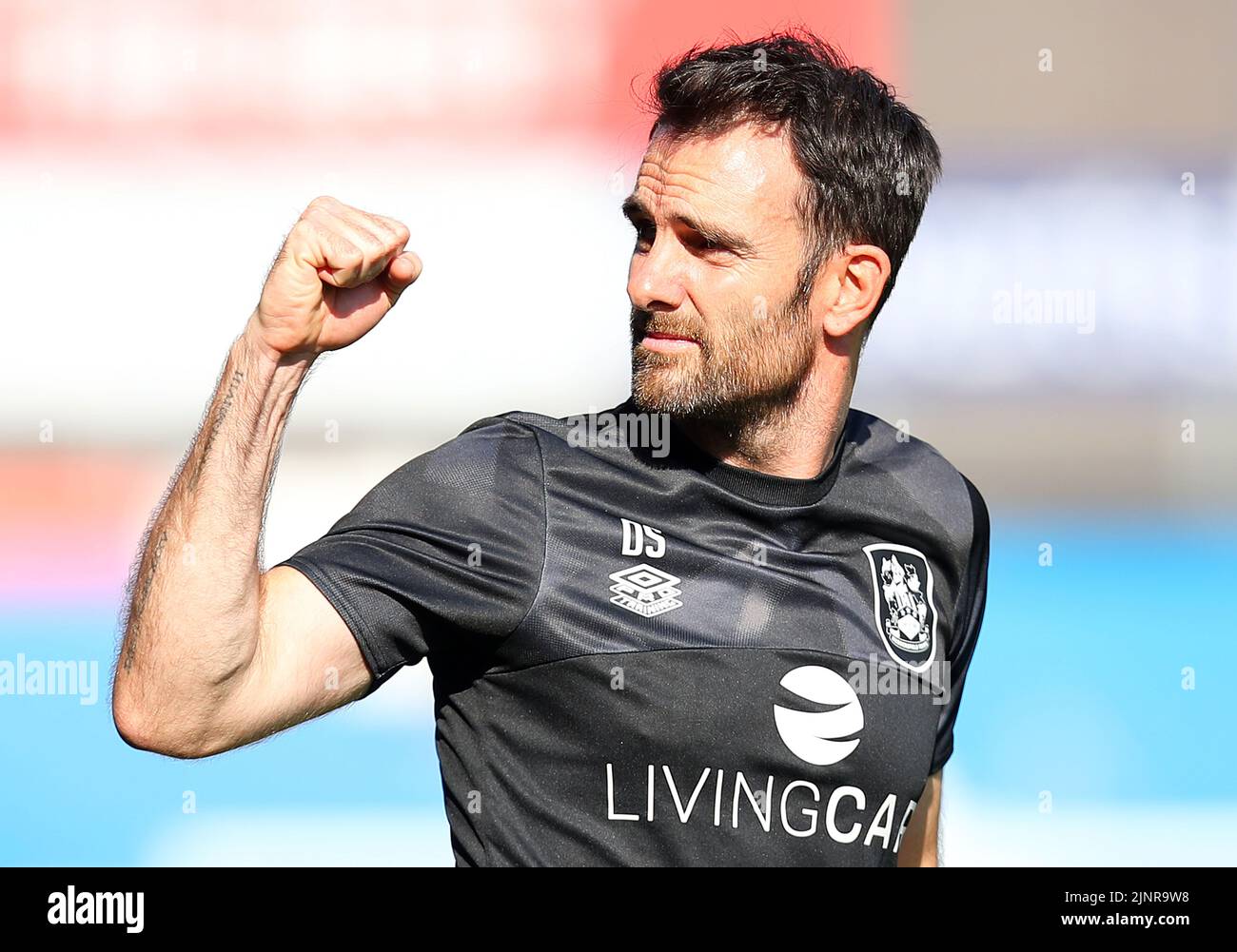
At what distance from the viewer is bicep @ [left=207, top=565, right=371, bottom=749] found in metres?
1.71

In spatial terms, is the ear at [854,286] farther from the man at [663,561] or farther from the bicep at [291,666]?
the bicep at [291,666]

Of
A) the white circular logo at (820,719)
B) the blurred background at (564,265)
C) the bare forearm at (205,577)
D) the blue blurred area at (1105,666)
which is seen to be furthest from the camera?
the blurred background at (564,265)

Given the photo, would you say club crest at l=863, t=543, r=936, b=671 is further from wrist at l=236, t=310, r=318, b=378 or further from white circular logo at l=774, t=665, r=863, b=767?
wrist at l=236, t=310, r=318, b=378

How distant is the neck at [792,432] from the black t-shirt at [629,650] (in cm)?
3

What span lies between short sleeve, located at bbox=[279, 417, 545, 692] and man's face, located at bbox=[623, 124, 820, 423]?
30 cm

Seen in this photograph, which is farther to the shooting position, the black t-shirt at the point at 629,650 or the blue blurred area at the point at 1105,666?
the blue blurred area at the point at 1105,666

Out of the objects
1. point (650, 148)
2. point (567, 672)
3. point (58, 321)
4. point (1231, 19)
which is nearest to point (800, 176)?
point (650, 148)

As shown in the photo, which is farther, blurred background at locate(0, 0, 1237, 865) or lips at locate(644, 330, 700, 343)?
blurred background at locate(0, 0, 1237, 865)

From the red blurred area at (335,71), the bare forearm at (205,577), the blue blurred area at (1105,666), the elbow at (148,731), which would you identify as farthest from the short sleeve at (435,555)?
the red blurred area at (335,71)

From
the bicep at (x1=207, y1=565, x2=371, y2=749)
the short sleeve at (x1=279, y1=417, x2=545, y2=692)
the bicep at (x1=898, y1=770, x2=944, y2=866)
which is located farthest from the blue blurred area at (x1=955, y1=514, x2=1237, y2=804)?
the bicep at (x1=207, y1=565, x2=371, y2=749)

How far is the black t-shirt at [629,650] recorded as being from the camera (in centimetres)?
191

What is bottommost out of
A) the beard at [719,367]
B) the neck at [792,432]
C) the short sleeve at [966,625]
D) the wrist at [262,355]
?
the short sleeve at [966,625]

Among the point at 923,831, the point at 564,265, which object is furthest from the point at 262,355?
the point at 564,265

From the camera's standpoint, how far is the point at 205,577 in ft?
5.37
